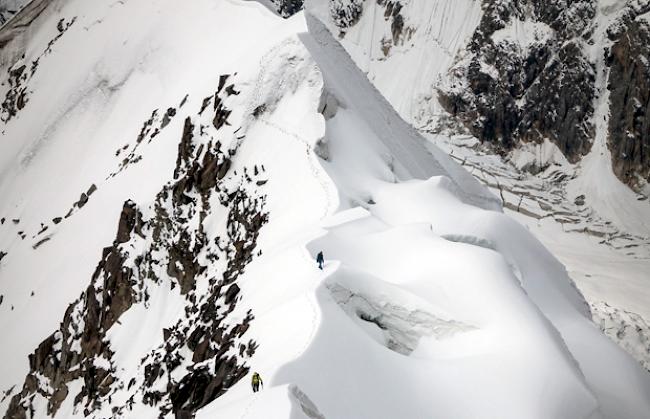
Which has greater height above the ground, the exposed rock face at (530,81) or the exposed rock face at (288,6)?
the exposed rock face at (288,6)

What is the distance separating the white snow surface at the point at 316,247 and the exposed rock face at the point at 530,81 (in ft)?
205

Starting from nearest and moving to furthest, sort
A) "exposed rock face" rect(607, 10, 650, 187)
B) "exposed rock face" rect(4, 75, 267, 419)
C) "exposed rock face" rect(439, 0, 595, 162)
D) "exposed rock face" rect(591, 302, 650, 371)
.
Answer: "exposed rock face" rect(4, 75, 267, 419) → "exposed rock face" rect(591, 302, 650, 371) → "exposed rock face" rect(607, 10, 650, 187) → "exposed rock face" rect(439, 0, 595, 162)

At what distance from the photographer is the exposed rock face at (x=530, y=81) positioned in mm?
97250

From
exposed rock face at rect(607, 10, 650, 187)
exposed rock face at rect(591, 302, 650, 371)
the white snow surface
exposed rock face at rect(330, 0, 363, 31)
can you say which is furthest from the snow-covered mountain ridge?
the white snow surface

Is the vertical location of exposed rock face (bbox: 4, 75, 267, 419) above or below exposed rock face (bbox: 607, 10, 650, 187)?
above

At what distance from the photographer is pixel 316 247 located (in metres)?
20.1

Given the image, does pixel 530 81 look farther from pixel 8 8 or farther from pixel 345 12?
pixel 8 8

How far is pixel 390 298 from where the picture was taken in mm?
17234

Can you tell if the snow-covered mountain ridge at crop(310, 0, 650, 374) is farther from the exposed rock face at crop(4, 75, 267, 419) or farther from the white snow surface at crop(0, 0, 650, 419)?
the exposed rock face at crop(4, 75, 267, 419)

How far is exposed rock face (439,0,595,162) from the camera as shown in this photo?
97.2 m

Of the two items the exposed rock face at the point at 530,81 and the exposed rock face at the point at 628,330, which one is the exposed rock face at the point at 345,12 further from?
the exposed rock face at the point at 628,330

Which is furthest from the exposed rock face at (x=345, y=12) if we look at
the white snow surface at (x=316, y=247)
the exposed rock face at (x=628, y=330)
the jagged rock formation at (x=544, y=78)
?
the exposed rock face at (x=628, y=330)

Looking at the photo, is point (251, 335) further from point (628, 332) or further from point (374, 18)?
point (374, 18)

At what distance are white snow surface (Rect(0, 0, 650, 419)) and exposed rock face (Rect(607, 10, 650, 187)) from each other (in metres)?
60.9
